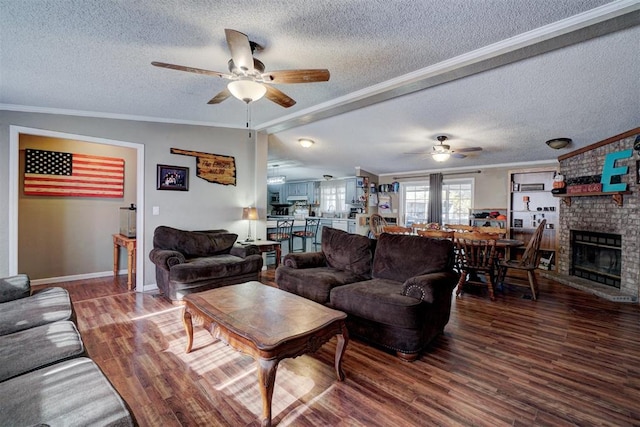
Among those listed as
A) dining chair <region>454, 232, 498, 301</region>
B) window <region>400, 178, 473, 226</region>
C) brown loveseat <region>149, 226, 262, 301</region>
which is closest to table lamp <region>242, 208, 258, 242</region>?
brown loveseat <region>149, 226, 262, 301</region>

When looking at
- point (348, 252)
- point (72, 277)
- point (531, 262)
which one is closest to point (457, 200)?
point (531, 262)

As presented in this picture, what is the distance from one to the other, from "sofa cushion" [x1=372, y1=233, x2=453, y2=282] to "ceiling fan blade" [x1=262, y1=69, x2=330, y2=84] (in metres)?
1.81

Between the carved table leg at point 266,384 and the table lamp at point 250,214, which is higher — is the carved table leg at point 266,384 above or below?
below

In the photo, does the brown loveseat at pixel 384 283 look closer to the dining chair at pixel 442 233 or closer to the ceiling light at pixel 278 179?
the dining chair at pixel 442 233

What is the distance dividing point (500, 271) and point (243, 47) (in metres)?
4.55

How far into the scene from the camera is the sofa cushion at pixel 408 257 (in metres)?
2.86

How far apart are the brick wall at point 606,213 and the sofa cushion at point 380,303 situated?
3.69m

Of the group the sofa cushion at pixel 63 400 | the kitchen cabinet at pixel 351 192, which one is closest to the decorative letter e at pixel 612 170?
the kitchen cabinet at pixel 351 192

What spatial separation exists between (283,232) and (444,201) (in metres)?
3.99

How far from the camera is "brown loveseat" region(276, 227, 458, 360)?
238cm

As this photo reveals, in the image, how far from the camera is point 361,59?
2740 mm

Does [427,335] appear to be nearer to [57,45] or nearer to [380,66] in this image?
[380,66]

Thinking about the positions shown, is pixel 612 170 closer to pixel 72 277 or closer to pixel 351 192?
pixel 351 192

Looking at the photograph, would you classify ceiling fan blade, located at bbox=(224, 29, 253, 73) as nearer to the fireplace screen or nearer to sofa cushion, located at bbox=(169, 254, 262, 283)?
sofa cushion, located at bbox=(169, 254, 262, 283)
